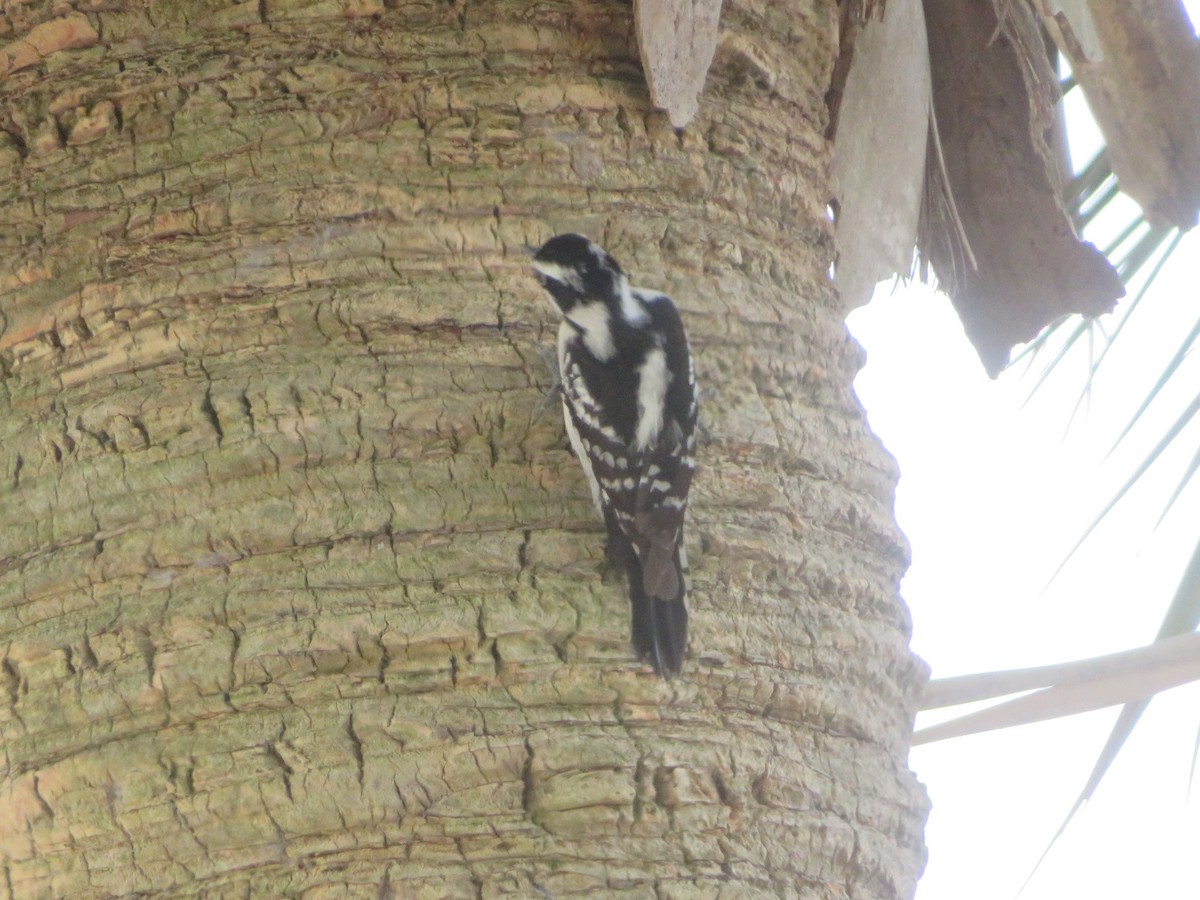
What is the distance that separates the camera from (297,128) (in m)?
3.59

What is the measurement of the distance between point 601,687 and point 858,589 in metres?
0.70

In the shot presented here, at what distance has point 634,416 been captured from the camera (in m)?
4.00

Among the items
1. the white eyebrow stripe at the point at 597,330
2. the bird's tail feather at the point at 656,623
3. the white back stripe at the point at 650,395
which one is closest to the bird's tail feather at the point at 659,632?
the bird's tail feather at the point at 656,623

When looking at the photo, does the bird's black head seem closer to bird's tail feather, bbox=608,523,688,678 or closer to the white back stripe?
the white back stripe

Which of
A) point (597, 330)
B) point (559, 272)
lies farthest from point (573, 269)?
point (597, 330)

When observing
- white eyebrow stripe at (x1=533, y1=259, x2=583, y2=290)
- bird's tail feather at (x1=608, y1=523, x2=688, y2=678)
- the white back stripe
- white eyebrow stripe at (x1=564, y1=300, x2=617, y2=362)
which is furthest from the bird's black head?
bird's tail feather at (x1=608, y1=523, x2=688, y2=678)

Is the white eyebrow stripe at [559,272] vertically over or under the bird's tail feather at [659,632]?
over

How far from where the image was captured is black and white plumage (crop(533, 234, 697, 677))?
3.15m

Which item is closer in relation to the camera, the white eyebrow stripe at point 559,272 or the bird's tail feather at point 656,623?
the bird's tail feather at point 656,623

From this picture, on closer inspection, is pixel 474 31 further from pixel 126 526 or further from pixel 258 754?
pixel 258 754

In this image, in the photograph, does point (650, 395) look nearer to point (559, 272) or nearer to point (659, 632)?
point (559, 272)

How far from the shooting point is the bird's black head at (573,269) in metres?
3.61

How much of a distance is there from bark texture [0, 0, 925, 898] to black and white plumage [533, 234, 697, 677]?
2.4 inches

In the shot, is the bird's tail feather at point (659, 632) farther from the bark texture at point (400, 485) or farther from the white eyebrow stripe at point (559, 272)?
the white eyebrow stripe at point (559, 272)
